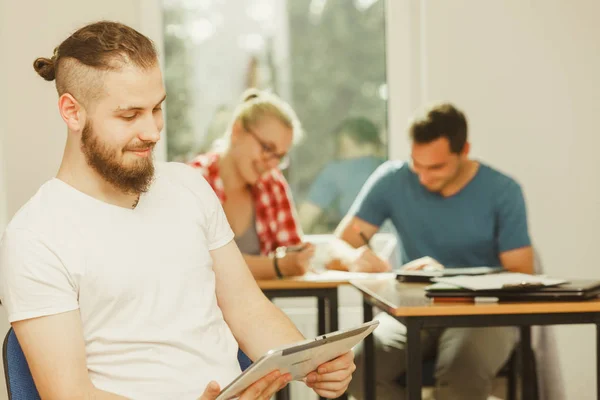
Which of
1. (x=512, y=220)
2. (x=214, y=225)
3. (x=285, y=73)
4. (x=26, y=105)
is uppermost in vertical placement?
(x=285, y=73)

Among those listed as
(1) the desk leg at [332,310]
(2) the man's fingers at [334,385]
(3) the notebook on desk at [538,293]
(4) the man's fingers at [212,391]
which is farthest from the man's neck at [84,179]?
(1) the desk leg at [332,310]

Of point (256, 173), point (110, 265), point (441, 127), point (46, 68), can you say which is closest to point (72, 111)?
point (46, 68)

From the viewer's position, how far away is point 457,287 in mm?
2244

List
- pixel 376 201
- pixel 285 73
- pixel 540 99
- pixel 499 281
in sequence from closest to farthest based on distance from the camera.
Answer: pixel 499 281 → pixel 376 201 → pixel 540 99 → pixel 285 73

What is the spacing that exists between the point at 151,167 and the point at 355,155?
2.54 meters

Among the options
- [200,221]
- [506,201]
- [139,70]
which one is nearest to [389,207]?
[506,201]

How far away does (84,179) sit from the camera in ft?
5.08

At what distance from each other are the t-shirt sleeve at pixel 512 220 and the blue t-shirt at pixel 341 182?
965mm

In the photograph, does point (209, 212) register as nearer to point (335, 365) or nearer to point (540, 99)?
point (335, 365)

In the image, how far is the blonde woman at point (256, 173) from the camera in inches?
125

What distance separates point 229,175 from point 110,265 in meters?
1.76

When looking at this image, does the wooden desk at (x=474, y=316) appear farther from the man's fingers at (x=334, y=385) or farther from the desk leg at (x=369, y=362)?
the desk leg at (x=369, y=362)

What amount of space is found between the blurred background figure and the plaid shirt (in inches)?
23.9

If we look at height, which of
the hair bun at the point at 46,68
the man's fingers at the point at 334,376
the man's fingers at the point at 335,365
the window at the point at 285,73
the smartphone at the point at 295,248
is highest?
the window at the point at 285,73
